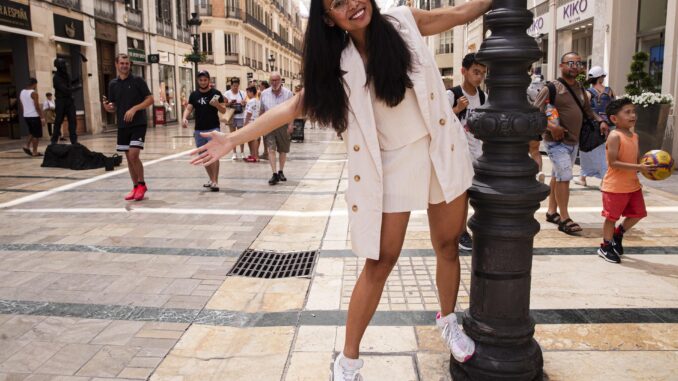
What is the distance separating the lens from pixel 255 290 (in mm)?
3994

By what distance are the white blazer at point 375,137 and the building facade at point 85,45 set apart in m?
13.8

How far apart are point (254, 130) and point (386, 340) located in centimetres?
144

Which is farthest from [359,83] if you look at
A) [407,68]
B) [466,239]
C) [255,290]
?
[466,239]

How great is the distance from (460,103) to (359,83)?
104 inches

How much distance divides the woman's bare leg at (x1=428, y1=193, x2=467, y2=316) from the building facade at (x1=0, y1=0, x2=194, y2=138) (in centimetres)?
1387

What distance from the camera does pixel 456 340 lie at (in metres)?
2.58

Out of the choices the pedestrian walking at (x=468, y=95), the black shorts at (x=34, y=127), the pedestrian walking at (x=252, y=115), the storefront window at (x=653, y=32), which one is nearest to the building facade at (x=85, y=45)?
the black shorts at (x=34, y=127)

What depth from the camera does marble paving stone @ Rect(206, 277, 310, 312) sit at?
368cm

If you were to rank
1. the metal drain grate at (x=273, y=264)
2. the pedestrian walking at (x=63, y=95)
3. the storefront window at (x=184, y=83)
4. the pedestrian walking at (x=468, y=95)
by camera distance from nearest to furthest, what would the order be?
the metal drain grate at (x=273, y=264) < the pedestrian walking at (x=468, y=95) < the pedestrian walking at (x=63, y=95) < the storefront window at (x=184, y=83)

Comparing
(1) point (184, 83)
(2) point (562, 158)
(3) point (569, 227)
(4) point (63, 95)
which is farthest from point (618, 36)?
(1) point (184, 83)

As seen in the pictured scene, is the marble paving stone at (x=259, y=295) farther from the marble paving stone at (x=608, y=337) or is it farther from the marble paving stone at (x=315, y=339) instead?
the marble paving stone at (x=608, y=337)

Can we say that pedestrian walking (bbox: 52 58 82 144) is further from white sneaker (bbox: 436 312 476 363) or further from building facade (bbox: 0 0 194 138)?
white sneaker (bbox: 436 312 476 363)

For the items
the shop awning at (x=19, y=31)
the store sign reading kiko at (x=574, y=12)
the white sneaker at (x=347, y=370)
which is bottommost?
the white sneaker at (x=347, y=370)

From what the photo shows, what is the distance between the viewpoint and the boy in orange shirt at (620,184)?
14.8 feet
